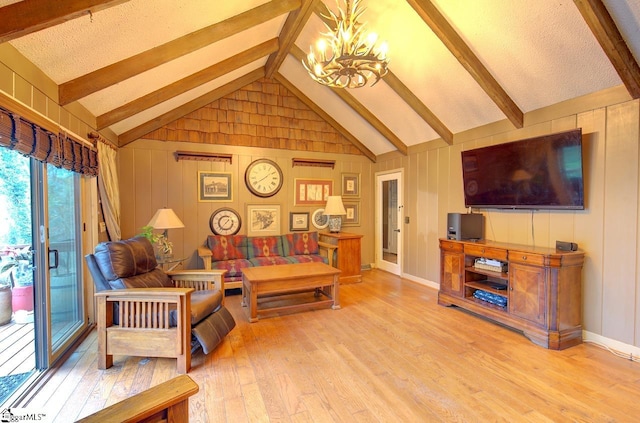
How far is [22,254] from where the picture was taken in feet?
7.57

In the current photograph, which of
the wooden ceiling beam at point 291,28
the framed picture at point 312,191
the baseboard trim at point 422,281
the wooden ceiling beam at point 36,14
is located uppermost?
the wooden ceiling beam at point 291,28

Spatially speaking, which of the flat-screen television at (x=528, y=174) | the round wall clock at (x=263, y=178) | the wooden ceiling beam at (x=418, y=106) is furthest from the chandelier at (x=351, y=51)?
the round wall clock at (x=263, y=178)

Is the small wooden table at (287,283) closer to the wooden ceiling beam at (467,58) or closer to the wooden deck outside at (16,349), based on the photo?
the wooden deck outside at (16,349)

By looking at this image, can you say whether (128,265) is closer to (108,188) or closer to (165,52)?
(108,188)

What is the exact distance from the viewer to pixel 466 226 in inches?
154

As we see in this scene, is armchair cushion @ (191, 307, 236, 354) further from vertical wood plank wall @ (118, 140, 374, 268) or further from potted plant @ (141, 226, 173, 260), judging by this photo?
vertical wood plank wall @ (118, 140, 374, 268)

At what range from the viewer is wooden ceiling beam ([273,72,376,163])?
5.48m

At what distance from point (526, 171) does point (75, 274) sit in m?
4.88

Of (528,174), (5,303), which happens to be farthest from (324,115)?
(5,303)

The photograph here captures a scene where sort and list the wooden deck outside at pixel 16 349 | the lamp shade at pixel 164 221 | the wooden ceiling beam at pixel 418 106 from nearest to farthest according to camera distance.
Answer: the wooden deck outside at pixel 16 349 < the lamp shade at pixel 164 221 < the wooden ceiling beam at pixel 418 106

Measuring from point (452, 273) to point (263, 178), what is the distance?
3.39m

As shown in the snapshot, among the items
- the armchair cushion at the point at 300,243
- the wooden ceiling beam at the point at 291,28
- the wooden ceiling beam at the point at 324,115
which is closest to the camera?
the wooden ceiling beam at the point at 291,28

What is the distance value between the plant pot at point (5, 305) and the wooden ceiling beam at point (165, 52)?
1790 millimetres

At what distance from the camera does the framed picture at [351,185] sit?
609 centimetres
